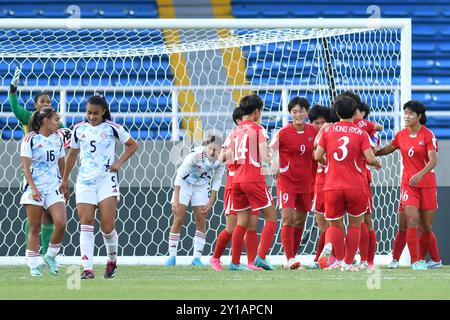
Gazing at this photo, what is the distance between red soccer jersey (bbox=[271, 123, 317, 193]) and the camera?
10555 millimetres

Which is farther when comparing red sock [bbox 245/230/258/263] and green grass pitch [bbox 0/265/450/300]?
red sock [bbox 245/230/258/263]

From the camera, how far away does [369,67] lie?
13461 millimetres

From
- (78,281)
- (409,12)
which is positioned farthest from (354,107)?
(409,12)

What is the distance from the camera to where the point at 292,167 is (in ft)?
34.7

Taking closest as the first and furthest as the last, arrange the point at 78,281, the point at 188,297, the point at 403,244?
1. the point at 188,297
2. the point at 78,281
3. the point at 403,244

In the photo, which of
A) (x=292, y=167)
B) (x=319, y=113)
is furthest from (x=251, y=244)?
(x=319, y=113)

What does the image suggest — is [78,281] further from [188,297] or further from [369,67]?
[369,67]

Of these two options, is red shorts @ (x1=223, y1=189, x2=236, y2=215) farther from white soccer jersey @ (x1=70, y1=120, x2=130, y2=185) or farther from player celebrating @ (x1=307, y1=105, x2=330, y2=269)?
white soccer jersey @ (x1=70, y1=120, x2=130, y2=185)

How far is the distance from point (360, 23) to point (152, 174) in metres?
2.79

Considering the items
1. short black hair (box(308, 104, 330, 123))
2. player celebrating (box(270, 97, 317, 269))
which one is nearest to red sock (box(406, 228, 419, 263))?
player celebrating (box(270, 97, 317, 269))

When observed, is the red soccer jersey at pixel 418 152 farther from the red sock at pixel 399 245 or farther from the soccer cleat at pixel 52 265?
the soccer cleat at pixel 52 265

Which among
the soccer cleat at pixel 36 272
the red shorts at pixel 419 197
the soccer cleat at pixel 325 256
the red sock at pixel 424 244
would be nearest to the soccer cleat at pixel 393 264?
the red sock at pixel 424 244

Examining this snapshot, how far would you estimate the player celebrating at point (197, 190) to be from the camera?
11.6 metres

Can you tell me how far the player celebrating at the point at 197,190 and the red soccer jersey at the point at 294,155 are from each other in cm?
116
